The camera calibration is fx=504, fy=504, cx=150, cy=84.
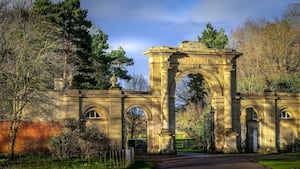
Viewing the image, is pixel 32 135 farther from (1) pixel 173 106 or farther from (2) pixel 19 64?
(1) pixel 173 106

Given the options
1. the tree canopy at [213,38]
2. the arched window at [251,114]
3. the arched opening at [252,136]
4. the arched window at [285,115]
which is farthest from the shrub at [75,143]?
the tree canopy at [213,38]

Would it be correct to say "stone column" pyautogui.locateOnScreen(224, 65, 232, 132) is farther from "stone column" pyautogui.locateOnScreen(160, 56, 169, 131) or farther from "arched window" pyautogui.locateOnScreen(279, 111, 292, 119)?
"arched window" pyautogui.locateOnScreen(279, 111, 292, 119)

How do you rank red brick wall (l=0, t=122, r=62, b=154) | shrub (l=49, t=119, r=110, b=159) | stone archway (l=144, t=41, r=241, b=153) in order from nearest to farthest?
shrub (l=49, t=119, r=110, b=159) < red brick wall (l=0, t=122, r=62, b=154) < stone archway (l=144, t=41, r=241, b=153)

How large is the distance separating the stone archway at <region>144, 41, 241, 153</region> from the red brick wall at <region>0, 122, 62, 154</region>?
25.6ft

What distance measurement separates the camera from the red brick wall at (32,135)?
3475cm

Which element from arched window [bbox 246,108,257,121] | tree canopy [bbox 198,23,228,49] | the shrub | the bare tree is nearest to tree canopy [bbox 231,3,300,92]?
tree canopy [bbox 198,23,228,49]

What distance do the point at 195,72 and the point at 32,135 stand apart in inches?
514

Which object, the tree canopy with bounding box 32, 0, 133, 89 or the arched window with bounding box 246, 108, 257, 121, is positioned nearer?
the tree canopy with bounding box 32, 0, 133, 89

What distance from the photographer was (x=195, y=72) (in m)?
38.8

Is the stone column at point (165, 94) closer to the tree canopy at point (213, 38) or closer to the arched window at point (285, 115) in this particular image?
the arched window at point (285, 115)

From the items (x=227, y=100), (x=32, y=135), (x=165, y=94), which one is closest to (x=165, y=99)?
(x=165, y=94)

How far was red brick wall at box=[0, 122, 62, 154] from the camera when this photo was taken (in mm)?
34750

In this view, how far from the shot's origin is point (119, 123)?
36594 mm

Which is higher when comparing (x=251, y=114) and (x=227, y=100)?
(x=227, y=100)
